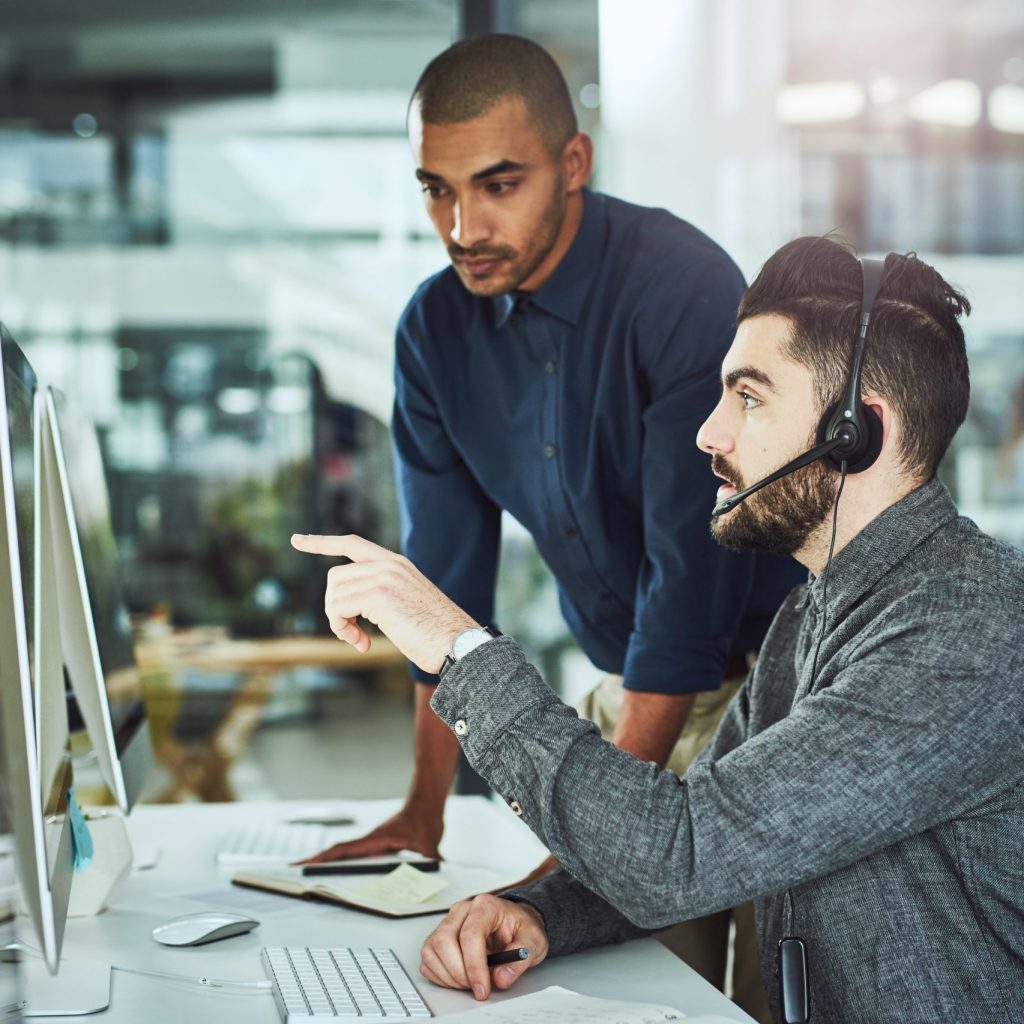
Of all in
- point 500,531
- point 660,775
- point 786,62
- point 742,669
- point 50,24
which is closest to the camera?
point 660,775

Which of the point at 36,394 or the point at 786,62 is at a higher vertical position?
the point at 786,62

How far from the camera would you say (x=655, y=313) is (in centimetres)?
163

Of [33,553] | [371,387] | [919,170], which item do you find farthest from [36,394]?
[919,170]

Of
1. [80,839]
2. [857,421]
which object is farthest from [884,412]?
[80,839]

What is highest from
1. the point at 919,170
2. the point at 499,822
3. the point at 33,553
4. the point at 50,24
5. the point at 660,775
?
the point at 50,24

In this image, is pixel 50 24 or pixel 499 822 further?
pixel 50 24

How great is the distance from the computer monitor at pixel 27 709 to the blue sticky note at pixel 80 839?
0.80 ft

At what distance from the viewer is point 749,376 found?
1.18 m

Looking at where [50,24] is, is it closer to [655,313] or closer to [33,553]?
[655,313]

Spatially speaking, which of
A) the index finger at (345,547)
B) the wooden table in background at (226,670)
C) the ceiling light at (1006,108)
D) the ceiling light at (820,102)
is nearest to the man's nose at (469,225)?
the index finger at (345,547)

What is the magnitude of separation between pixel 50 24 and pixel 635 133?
2847 millimetres

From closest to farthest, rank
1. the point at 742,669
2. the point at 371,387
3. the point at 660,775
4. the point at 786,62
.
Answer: the point at 660,775 < the point at 742,669 < the point at 786,62 < the point at 371,387

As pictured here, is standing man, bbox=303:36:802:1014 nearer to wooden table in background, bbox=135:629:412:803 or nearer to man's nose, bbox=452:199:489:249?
man's nose, bbox=452:199:489:249

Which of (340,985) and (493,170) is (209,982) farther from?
(493,170)
